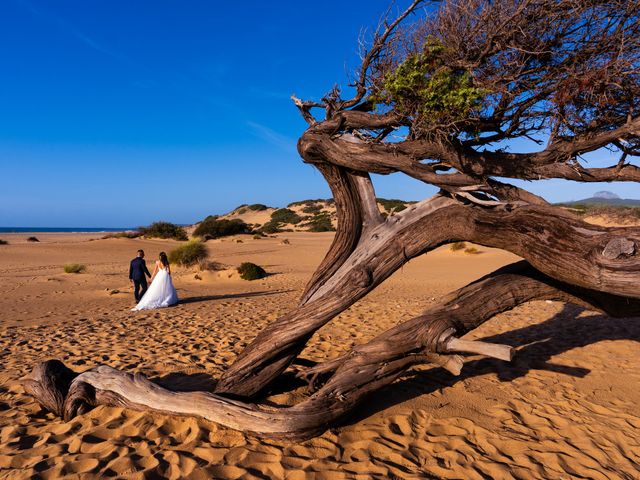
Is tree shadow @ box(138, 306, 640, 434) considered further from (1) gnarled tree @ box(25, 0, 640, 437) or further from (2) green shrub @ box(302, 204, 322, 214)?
(2) green shrub @ box(302, 204, 322, 214)

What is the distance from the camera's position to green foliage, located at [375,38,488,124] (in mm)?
3717

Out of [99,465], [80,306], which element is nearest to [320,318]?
[99,465]

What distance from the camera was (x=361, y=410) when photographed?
484 cm

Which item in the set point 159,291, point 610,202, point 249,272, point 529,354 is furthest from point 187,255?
point 610,202

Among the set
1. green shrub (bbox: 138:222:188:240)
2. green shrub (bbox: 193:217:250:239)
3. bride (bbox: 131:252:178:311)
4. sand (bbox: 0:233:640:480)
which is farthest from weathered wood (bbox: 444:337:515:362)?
green shrub (bbox: 138:222:188:240)

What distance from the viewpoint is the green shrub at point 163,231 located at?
41594mm

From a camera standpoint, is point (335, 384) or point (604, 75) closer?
point (604, 75)

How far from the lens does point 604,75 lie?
12.1 feet

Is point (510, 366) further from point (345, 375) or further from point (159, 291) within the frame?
point (159, 291)

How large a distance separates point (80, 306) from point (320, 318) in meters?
10.3

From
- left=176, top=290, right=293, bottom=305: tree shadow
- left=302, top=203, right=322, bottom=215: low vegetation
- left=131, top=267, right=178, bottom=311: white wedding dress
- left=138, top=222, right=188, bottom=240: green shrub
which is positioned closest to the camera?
left=131, top=267, right=178, bottom=311: white wedding dress

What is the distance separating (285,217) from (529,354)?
6233 cm

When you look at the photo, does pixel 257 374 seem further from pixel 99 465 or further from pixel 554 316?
pixel 554 316

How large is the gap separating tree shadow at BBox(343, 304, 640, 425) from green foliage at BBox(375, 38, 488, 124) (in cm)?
289
